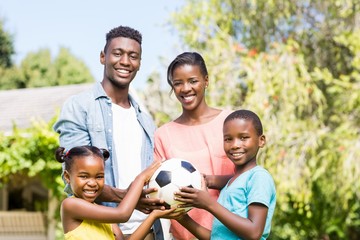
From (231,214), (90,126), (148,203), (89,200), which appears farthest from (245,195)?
(90,126)

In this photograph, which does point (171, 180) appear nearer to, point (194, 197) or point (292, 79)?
point (194, 197)

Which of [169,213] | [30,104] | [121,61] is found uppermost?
[121,61]

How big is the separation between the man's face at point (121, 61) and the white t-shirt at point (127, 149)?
0.15 m

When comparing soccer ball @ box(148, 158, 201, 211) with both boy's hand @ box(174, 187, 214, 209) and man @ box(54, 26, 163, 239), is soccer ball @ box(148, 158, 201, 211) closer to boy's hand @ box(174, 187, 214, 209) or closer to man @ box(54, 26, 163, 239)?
boy's hand @ box(174, 187, 214, 209)

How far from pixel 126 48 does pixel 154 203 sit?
86 centimetres

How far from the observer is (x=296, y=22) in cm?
1102

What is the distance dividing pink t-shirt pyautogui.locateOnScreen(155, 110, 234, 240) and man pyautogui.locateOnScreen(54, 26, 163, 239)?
91 millimetres

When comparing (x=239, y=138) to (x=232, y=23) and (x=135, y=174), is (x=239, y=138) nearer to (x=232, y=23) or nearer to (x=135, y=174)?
(x=135, y=174)

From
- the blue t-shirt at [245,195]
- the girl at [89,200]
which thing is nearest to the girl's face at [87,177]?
the girl at [89,200]

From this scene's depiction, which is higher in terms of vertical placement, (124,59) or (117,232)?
(124,59)

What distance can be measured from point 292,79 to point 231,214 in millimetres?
6464

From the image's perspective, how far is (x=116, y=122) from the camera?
3.80 m

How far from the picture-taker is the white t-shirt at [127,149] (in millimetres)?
3721

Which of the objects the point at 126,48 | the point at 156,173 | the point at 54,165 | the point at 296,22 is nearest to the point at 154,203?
the point at 156,173
